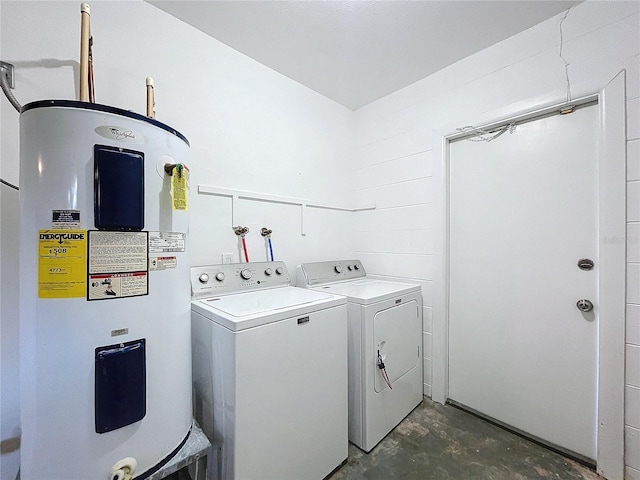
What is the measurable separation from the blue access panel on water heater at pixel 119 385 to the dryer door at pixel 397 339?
117 centimetres

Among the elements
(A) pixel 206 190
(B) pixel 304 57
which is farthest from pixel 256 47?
(A) pixel 206 190

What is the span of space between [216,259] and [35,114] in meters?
1.10

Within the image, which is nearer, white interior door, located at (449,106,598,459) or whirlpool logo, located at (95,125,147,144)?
whirlpool logo, located at (95,125,147,144)

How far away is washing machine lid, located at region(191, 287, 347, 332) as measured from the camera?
1.09 meters

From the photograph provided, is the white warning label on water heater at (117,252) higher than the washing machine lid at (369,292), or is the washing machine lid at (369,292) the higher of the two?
the white warning label on water heater at (117,252)

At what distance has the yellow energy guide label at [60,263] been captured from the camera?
2.64ft

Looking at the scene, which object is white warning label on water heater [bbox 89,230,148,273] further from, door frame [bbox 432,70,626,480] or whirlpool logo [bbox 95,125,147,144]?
door frame [bbox 432,70,626,480]

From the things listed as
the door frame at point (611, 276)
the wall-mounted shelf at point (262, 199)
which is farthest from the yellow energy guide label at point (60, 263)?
the door frame at point (611, 276)

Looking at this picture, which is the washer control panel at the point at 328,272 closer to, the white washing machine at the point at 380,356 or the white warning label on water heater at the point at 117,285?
the white washing machine at the point at 380,356

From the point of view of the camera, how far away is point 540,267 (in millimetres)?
1666

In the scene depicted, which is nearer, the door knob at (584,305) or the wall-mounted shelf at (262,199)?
the door knob at (584,305)

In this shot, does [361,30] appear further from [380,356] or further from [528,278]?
[380,356]

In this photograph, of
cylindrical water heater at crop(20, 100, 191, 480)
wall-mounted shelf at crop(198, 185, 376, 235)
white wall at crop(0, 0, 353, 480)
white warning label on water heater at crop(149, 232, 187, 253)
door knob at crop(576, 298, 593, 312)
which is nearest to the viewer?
cylindrical water heater at crop(20, 100, 191, 480)

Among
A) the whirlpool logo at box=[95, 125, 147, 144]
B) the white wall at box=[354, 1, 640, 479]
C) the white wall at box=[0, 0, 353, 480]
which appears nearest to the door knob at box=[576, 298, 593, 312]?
the white wall at box=[354, 1, 640, 479]
